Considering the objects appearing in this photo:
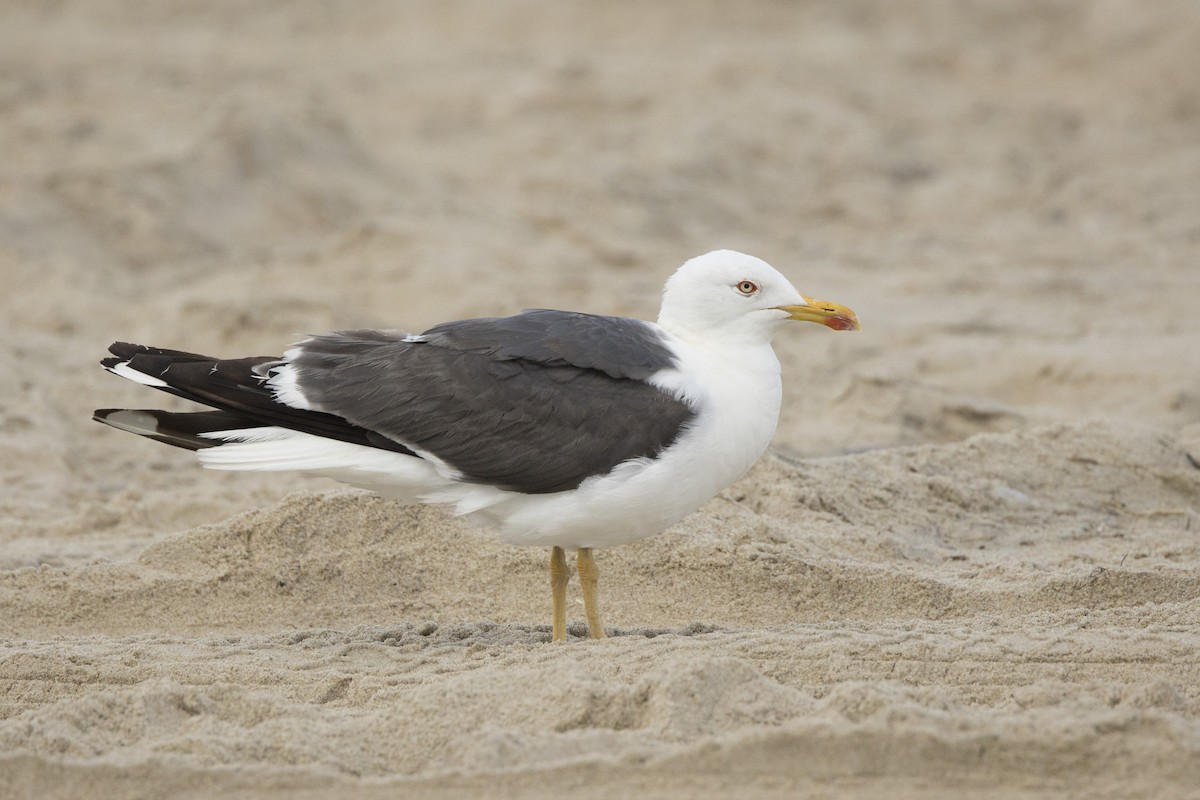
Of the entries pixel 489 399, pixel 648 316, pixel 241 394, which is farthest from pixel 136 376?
pixel 648 316

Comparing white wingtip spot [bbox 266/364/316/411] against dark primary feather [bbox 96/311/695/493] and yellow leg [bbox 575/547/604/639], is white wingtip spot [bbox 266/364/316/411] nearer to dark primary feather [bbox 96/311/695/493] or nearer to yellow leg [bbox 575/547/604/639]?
dark primary feather [bbox 96/311/695/493]

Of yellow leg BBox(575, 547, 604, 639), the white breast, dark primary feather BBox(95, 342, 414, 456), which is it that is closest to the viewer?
the white breast

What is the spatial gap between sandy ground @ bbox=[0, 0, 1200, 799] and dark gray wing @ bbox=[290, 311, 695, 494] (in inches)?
23.0

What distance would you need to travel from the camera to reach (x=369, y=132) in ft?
48.1

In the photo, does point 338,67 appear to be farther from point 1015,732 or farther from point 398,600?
point 1015,732

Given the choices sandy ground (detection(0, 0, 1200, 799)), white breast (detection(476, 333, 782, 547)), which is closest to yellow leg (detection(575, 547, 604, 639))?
white breast (detection(476, 333, 782, 547))

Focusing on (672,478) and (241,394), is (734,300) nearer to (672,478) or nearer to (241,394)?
(672,478)

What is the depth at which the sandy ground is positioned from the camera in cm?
349

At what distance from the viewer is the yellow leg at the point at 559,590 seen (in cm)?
453

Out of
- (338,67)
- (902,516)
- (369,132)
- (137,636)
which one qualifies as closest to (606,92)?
(369,132)

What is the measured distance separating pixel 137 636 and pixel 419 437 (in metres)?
1.32

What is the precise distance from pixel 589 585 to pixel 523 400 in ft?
2.24

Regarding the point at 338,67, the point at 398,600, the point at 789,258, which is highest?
the point at 338,67

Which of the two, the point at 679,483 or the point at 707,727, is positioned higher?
the point at 679,483
